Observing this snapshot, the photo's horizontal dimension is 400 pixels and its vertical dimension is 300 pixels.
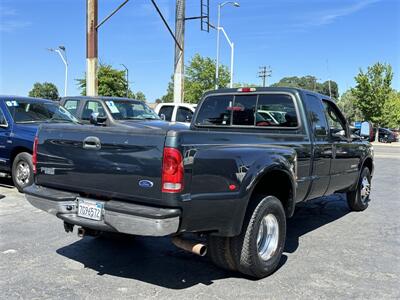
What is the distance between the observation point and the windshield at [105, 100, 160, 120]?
10.9 metres

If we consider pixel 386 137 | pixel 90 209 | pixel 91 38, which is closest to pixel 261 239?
pixel 90 209

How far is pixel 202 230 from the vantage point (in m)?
3.86

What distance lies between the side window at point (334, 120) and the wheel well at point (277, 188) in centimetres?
161

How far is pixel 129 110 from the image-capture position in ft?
36.5

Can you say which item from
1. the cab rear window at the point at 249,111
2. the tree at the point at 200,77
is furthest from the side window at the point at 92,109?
the tree at the point at 200,77

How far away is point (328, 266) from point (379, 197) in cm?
514

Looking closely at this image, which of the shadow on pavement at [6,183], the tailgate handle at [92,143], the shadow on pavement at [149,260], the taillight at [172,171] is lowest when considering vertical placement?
the shadow on pavement at [149,260]

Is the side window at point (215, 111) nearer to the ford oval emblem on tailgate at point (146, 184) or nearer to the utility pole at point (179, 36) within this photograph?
the ford oval emblem on tailgate at point (146, 184)

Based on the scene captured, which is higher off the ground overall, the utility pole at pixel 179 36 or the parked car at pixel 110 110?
the utility pole at pixel 179 36

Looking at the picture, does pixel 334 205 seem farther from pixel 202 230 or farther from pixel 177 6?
pixel 177 6

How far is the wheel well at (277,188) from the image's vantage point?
4.50m

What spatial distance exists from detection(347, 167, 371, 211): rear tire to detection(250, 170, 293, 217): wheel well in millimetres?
3122

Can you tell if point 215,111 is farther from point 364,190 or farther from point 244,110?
point 364,190

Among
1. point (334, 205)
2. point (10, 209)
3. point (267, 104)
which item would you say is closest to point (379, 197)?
point (334, 205)
